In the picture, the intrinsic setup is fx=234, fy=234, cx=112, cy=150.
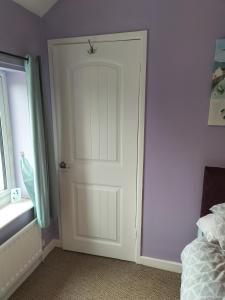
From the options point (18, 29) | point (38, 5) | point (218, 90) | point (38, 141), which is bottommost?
point (38, 141)

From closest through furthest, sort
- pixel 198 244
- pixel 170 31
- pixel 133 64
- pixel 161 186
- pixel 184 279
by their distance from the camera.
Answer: pixel 184 279, pixel 198 244, pixel 170 31, pixel 133 64, pixel 161 186

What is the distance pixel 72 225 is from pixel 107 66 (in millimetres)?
1580

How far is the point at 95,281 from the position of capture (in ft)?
6.73

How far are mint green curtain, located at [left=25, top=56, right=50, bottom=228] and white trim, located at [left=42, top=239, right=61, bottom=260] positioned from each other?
408 millimetres

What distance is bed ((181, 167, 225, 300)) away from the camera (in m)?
1.20

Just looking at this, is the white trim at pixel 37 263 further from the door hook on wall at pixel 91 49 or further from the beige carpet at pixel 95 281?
the door hook on wall at pixel 91 49

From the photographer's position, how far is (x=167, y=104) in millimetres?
1906

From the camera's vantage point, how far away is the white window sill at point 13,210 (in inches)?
72.9

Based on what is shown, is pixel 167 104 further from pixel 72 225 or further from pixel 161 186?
pixel 72 225

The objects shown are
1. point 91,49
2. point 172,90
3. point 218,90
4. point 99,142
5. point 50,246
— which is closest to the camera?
point 218,90

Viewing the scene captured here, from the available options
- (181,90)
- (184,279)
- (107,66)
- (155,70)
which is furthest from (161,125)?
(184,279)

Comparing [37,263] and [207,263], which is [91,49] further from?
[37,263]

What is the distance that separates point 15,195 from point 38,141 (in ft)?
1.90

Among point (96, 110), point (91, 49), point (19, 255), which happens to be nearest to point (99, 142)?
point (96, 110)
